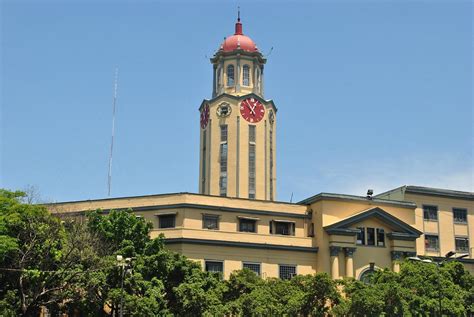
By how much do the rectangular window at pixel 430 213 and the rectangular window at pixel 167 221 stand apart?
25.5 meters

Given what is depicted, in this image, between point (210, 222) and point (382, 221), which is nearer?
point (210, 222)

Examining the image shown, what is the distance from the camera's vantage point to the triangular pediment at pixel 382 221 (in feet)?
195

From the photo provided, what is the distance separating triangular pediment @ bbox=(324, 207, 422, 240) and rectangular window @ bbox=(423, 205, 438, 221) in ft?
18.3

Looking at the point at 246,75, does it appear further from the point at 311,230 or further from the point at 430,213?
the point at 430,213

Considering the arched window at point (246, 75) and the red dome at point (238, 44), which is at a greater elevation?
the red dome at point (238, 44)

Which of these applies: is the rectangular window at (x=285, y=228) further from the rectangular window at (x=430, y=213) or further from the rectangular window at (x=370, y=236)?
the rectangular window at (x=430, y=213)

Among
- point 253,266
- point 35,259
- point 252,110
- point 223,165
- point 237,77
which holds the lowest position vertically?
point 35,259

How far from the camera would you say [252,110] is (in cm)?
7794

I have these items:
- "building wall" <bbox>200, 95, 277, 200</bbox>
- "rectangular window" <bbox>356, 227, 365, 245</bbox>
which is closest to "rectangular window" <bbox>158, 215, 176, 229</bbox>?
"rectangular window" <bbox>356, 227, 365, 245</bbox>

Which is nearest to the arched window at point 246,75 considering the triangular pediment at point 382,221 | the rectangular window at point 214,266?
the triangular pediment at point 382,221

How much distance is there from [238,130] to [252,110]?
3223 mm

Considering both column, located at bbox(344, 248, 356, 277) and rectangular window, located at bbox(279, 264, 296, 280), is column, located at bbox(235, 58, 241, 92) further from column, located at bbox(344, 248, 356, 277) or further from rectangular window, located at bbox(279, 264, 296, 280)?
column, located at bbox(344, 248, 356, 277)

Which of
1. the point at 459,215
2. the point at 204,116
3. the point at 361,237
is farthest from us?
the point at 204,116

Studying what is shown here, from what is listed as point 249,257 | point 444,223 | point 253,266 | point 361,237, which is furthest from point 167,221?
point 444,223
